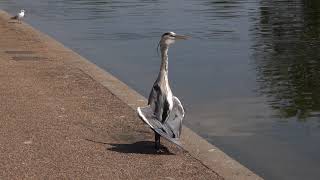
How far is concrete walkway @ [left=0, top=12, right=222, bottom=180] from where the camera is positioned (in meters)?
7.96

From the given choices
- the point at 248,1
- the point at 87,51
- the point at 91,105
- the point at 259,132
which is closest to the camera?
the point at 259,132

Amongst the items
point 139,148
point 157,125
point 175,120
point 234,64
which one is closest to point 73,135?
point 139,148

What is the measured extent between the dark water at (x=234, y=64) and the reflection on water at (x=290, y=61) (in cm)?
2

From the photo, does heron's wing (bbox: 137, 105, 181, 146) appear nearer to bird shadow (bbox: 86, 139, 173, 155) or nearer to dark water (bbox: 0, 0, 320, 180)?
bird shadow (bbox: 86, 139, 173, 155)

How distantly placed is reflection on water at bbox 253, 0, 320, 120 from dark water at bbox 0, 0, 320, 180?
0.07 feet

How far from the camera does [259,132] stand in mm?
10859

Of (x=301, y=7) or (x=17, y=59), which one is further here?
(x=301, y=7)

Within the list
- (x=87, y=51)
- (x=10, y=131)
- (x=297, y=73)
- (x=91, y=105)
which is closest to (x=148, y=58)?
(x=87, y=51)

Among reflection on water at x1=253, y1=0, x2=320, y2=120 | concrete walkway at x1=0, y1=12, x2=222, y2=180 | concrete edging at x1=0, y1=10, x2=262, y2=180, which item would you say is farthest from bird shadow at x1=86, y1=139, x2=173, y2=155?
reflection on water at x1=253, y1=0, x2=320, y2=120

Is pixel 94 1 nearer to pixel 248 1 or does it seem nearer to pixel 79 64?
pixel 248 1

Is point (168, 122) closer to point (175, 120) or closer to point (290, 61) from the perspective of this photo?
point (175, 120)

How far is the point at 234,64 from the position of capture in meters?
17.2

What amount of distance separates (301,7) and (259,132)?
74.2ft

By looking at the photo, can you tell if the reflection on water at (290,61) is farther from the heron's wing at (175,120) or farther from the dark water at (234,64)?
the heron's wing at (175,120)
